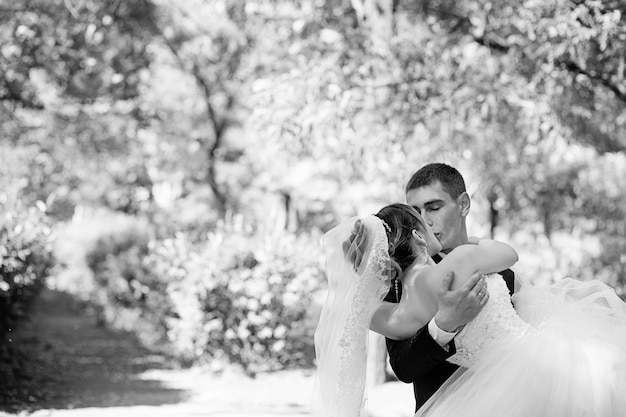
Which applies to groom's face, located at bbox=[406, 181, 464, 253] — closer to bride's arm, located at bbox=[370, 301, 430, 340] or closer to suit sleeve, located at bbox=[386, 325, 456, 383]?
bride's arm, located at bbox=[370, 301, 430, 340]

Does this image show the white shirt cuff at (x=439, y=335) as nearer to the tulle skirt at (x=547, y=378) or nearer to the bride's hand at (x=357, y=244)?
the tulle skirt at (x=547, y=378)

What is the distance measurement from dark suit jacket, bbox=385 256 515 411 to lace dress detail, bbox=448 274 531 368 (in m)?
0.08

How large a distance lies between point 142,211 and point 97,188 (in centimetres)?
297

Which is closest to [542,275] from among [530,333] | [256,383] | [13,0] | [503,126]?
[503,126]

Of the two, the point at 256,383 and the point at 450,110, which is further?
the point at 256,383

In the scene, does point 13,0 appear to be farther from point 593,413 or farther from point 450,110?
point 593,413

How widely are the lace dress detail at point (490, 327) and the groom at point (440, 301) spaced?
0.16 feet

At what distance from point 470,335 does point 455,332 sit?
0.21 feet

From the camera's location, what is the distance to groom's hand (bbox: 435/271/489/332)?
10.6 feet

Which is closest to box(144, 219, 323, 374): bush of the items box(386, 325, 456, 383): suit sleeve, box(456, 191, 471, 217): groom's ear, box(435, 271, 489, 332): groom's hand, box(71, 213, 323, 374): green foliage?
box(71, 213, 323, 374): green foliage

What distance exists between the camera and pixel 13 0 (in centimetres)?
1347

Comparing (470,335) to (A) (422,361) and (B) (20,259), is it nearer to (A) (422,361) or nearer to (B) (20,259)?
(A) (422,361)

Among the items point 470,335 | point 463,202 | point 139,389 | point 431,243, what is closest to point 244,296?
point 139,389

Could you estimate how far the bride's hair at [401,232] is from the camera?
3545 mm
